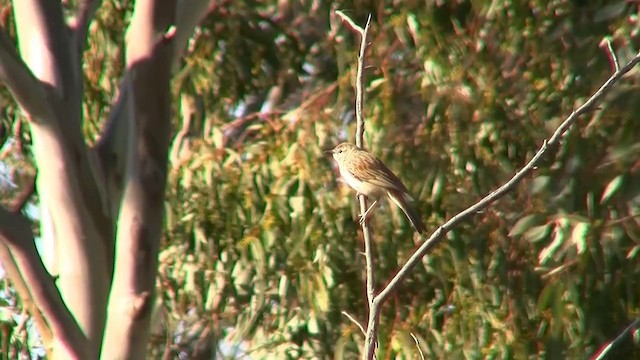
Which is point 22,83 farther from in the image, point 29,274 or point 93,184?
point 29,274

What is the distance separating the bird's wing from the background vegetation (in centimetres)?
101

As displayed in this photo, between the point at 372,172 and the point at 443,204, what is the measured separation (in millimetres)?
1186

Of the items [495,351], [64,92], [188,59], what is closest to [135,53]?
[64,92]

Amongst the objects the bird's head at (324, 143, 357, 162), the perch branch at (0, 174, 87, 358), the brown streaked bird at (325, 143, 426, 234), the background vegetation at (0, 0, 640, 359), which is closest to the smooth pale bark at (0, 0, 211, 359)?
the perch branch at (0, 174, 87, 358)

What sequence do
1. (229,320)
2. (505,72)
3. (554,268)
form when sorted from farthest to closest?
(229,320)
(505,72)
(554,268)

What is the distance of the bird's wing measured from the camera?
13.1 ft

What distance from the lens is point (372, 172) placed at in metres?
4.05

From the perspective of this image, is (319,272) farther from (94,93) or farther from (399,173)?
(94,93)

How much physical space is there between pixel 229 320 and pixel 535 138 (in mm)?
1773

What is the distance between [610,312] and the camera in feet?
16.3

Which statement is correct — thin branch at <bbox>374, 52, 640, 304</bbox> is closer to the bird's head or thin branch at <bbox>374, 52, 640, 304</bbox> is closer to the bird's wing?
the bird's wing

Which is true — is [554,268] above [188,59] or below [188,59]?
below

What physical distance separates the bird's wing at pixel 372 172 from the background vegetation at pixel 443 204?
101 centimetres

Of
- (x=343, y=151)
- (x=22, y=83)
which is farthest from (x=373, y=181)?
(x=22, y=83)
